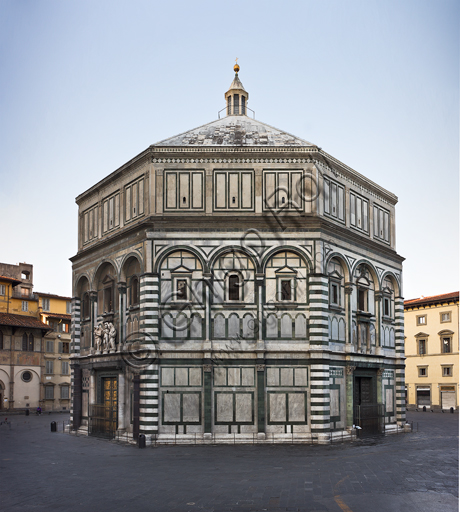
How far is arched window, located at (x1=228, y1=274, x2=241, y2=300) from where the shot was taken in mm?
29594

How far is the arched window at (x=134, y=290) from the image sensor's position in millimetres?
30750

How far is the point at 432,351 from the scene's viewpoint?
65.1m

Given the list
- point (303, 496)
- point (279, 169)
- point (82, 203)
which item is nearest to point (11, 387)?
point (82, 203)

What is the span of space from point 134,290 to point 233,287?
5.30 m

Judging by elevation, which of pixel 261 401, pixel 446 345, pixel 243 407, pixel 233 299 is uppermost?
pixel 233 299

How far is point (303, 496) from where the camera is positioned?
16375 mm

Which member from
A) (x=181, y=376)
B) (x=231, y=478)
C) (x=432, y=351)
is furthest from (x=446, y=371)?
(x=231, y=478)

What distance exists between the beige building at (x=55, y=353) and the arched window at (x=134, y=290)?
36531 mm

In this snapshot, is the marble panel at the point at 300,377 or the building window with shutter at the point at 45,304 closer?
the marble panel at the point at 300,377

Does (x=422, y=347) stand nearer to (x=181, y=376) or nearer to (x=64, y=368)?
(x=64, y=368)

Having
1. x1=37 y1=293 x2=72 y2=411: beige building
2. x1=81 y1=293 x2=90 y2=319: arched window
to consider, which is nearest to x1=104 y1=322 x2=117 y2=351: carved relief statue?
x1=81 y1=293 x2=90 y2=319: arched window

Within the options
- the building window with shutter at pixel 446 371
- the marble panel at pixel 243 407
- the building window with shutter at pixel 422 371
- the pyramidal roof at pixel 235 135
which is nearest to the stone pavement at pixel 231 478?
the marble panel at pixel 243 407

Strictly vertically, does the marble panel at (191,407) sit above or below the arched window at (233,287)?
below

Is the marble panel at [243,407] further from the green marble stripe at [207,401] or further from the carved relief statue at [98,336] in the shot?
the carved relief statue at [98,336]
